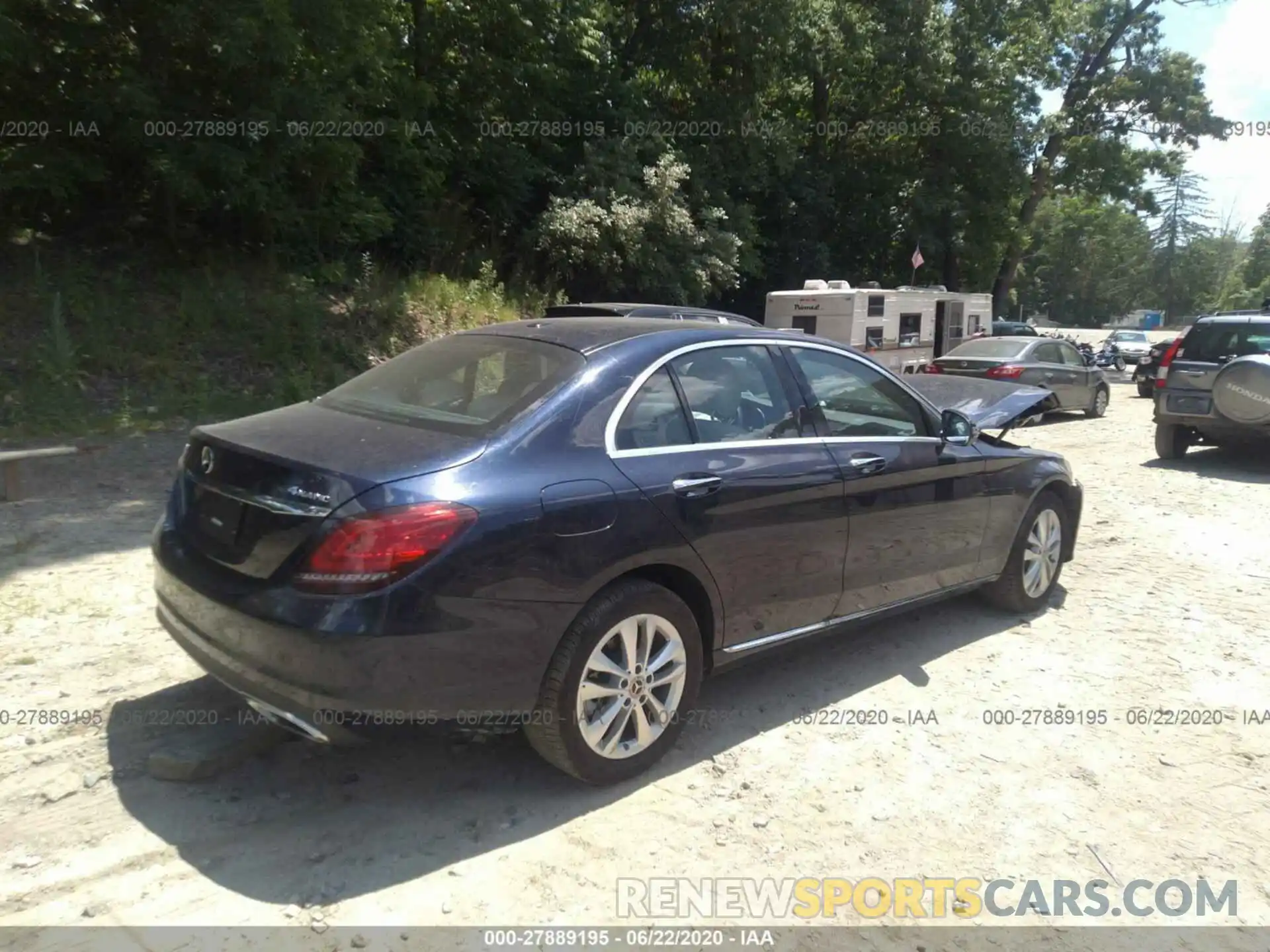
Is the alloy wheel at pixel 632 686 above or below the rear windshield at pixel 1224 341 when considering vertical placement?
below

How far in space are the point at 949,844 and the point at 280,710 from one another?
2321mm

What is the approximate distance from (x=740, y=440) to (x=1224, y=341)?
29.6ft

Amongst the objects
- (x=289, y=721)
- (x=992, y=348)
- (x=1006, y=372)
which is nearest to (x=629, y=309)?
(x=289, y=721)

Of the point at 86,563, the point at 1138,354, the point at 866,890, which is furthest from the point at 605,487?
the point at 1138,354

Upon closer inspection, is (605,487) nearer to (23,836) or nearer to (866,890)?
(866,890)

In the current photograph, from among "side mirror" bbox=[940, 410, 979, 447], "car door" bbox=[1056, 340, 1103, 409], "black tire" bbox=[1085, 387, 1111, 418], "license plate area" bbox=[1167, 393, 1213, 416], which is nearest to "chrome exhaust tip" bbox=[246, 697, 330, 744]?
"side mirror" bbox=[940, 410, 979, 447]

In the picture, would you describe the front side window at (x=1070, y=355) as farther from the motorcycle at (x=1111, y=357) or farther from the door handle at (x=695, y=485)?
the motorcycle at (x=1111, y=357)

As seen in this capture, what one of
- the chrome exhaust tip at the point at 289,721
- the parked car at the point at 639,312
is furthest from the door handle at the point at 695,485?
the parked car at the point at 639,312

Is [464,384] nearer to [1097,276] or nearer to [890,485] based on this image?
[890,485]

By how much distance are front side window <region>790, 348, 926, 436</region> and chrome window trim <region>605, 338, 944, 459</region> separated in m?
0.02

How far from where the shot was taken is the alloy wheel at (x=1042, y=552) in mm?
5723

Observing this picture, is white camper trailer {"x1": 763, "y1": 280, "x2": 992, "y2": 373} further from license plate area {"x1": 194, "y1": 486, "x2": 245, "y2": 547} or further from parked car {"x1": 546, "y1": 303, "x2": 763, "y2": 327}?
license plate area {"x1": 194, "y1": 486, "x2": 245, "y2": 547}

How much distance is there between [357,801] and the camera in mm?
3617

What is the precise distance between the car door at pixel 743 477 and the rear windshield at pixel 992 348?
11461 mm
